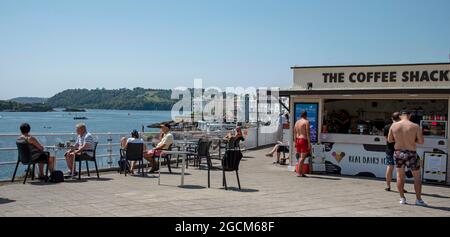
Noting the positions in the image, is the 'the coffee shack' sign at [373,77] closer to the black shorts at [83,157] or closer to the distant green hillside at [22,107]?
the black shorts at [83,157]

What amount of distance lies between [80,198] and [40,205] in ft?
2.68

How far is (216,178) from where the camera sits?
11414 mm

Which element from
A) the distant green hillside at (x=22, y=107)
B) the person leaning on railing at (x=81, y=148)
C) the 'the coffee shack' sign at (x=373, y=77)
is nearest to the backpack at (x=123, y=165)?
the person leaning on railing at (x=81, y=148)

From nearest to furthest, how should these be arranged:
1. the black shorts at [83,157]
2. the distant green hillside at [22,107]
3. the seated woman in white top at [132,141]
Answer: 1. the black shorts at [83,157]
2. the seated woman in white top at [132,141]
3. the distant green hillside at [22,107]

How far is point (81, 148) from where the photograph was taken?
1088 centimetres

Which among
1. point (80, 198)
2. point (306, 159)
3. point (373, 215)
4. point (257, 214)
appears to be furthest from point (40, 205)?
point (306, 159)

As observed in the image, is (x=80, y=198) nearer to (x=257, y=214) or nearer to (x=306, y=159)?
(x=257, y=214)

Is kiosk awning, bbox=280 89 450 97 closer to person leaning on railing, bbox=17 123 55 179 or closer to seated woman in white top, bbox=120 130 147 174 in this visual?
seated woman in white top, bbox=120 130 147 174

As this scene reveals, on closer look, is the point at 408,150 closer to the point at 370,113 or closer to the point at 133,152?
the point at 133,152

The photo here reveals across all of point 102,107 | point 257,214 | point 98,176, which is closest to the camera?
point 257,214

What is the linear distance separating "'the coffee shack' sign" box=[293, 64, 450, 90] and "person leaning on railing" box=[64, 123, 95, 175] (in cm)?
538

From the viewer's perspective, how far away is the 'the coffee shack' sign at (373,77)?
38.1 ft

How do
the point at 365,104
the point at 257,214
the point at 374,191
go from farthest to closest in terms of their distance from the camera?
the point at 365,104 → the point at 374,191 → the point at 257,214

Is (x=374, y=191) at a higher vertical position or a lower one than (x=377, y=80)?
lower
